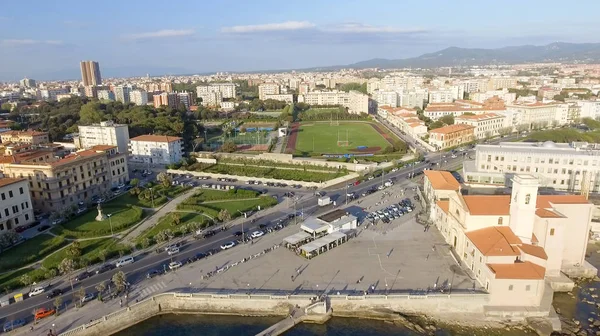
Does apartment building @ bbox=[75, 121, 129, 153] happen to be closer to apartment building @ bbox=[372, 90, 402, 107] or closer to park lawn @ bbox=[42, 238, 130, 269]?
park lawn @ bbox=[42, 238, 130, 269]

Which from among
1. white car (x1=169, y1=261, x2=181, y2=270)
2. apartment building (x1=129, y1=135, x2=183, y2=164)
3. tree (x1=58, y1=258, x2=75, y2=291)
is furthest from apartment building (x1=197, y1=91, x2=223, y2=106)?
tree (x1=58, y1=258, x2=75, y2=291)

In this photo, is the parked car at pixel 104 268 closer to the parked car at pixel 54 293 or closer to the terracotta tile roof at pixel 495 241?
the parked car at pixel 54 293

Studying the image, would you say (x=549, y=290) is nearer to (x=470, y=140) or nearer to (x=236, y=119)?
(x=470, y=140)

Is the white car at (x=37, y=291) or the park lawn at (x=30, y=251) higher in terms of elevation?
the park lawn at (x=30, y=251)

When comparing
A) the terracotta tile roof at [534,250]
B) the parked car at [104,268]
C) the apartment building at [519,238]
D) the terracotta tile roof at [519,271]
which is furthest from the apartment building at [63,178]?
the terracotta tile roof at [534,250]

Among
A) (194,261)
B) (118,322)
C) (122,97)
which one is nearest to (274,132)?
(194,261)

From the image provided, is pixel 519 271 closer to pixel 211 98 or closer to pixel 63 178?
pixel 63 178

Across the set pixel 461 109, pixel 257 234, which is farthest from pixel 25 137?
pixel 461 109
